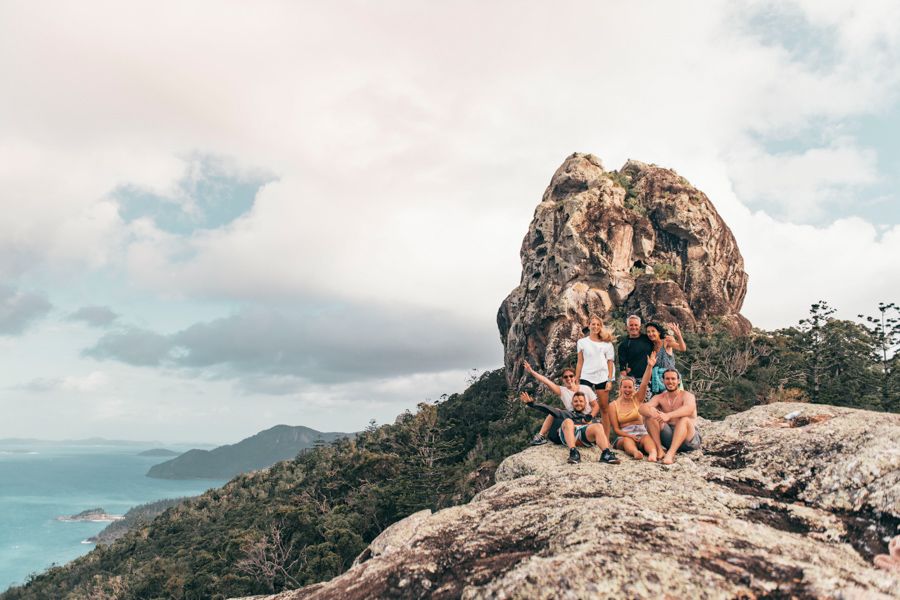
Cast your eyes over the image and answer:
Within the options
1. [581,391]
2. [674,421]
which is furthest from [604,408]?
[674,421]

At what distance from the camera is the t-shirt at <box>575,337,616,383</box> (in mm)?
9688

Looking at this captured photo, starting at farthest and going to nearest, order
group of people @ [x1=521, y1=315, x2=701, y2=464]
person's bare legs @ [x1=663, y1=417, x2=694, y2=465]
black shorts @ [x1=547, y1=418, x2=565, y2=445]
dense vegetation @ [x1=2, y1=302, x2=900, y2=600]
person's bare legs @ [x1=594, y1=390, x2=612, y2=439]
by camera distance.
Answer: dense vegetation @ [x1=2, y1=302, x2=900, y2=600] → black shorts @ [x1=547, y1=418, x2=565, y2=445] → person's bare legs @ [x1=594, y1=390, x2=612, y2=439] → group of people @ [x1=521, y1=315, x2=701, y2=464] → person's bare legs @ [x1=663, y1=417, x2=694, y2=465]

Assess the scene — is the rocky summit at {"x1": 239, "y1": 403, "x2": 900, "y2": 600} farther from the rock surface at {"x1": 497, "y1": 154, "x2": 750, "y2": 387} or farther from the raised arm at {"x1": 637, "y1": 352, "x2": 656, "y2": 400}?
the rock surface at {"x1": 497, "y1": 154, "x2": 750, "y2": 387}

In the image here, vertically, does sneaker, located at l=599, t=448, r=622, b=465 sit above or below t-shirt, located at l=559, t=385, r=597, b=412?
below

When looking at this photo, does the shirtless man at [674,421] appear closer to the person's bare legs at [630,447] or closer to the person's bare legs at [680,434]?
the person's bare legs at [680,434]

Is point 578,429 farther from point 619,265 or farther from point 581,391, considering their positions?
point 619,265

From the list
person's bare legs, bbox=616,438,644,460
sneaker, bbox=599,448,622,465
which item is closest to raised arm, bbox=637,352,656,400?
person's bare legs, bbox=616,438,644,460

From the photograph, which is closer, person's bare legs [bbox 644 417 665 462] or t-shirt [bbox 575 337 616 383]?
person's bare legs [bbox 644 417 665 462]

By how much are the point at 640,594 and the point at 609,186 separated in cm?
6783

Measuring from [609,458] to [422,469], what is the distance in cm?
3974

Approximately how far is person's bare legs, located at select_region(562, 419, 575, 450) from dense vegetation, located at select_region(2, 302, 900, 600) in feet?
74.8

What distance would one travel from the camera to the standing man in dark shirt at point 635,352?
385 inches

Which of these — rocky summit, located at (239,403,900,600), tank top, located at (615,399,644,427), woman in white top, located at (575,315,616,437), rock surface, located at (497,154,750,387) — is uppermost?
rock surface, located at (497,154,750,387)

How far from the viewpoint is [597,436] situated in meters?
8.30
